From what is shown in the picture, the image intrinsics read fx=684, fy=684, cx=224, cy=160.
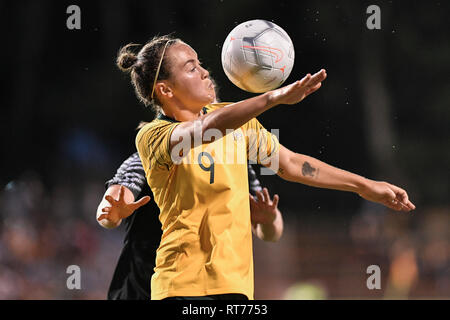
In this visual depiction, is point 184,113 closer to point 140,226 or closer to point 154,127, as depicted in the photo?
point 154,127

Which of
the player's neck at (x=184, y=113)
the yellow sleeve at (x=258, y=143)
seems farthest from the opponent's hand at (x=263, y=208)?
the player's neck at (x=184, y=113)

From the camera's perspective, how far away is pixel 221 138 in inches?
127

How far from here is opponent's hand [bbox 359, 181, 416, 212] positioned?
136 inches

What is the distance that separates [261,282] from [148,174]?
920 centimetres

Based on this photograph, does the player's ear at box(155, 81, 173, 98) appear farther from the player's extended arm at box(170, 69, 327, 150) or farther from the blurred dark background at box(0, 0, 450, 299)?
the blurred dark background at box(0, 0, 450, 299)

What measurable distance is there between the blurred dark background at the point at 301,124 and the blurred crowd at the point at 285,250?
0.04 meters

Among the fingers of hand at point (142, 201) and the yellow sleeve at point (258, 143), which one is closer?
the fingers of hand at point (142, 201)

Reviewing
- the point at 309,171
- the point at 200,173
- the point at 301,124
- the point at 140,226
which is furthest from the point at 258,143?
the point at 301,124

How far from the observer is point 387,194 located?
3465 millimetres

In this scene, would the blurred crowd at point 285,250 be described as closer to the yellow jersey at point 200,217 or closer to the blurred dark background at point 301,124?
the blurred dark background at point 301,124

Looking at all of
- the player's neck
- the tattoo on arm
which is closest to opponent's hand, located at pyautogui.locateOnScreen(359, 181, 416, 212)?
the tattoo on arm

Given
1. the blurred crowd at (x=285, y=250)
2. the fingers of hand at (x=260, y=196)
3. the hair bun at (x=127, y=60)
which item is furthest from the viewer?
the blurred crowd at (x=285, y=250)

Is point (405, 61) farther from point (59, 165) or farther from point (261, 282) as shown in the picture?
point (59, 165)

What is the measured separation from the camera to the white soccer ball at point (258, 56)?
11.3 feet
